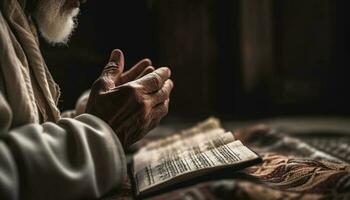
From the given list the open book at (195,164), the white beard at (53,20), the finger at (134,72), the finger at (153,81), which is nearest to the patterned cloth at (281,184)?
the open book at (195,164)

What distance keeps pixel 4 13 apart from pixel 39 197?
20.1 inches

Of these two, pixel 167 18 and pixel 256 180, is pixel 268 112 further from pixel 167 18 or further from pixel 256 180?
pixel 256 180

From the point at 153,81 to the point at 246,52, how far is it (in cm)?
290

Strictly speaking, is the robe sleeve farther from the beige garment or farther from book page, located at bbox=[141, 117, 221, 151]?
book page, located at bbox=[141, 117, 221, 151]

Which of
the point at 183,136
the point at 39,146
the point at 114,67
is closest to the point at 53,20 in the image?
the point at 114,67

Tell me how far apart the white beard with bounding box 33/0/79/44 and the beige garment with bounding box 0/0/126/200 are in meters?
0.24

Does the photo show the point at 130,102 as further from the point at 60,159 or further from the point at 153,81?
the point at 60,159

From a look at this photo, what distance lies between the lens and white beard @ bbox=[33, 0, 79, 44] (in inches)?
55.1

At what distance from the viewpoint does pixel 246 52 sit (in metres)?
3.99

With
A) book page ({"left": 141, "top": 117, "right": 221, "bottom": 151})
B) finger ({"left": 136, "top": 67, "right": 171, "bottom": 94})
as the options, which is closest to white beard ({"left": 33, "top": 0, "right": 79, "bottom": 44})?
finger ({"left": 136, "top": 67, "right": 171, "bottom": 94})

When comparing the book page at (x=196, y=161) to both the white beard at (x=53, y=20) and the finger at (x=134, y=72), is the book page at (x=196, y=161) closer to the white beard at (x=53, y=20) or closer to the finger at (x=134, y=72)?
the finger at (x=134, y=72)

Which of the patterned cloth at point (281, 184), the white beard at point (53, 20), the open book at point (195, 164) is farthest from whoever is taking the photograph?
the white beard at point (53, 20)

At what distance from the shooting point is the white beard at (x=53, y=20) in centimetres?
140

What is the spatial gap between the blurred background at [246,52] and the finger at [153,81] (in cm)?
261
